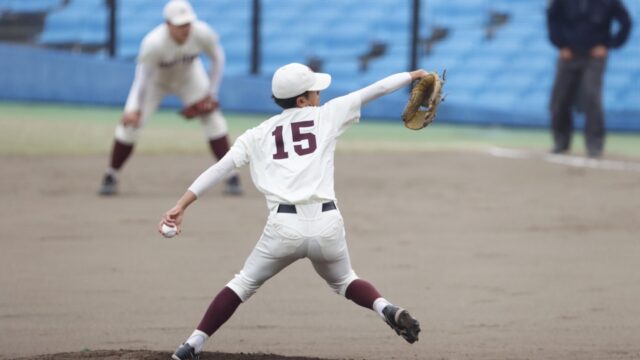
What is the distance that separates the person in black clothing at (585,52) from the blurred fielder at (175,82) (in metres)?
5.97

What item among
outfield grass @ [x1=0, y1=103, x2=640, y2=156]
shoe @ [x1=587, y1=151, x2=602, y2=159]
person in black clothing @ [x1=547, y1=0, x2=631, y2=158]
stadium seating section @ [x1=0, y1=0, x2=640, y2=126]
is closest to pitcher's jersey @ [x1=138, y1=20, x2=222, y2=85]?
outfield grass @ [x1=0, y1=103, x2=640, y2=156]

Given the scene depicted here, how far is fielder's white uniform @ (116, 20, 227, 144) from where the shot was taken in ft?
41.4

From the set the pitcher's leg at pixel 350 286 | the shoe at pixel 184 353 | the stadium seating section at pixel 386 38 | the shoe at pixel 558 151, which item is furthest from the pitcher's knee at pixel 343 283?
the stadium seating section at pixel 386 38

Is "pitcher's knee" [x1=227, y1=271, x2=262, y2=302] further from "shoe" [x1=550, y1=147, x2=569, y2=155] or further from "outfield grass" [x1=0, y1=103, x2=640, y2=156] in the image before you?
"shoe" [x1=550, y1=147, x2=569, y2=155]

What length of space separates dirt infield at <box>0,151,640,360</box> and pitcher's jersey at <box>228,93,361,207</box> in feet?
2.83

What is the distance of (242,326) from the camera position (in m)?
7.39

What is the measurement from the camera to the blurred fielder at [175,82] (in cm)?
1255

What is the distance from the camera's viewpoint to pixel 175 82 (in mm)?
13234

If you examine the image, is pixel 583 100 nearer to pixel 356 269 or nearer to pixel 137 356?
pixel 356 269

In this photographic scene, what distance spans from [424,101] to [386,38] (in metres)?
20.1

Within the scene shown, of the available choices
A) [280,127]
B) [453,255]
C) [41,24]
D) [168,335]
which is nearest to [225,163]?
[280,127]

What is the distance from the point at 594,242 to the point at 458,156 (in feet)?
23.3

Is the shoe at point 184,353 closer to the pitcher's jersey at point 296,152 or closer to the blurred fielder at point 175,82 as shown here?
the pitcher's jersey at point 296,152

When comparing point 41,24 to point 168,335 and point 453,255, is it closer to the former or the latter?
point 453,255
